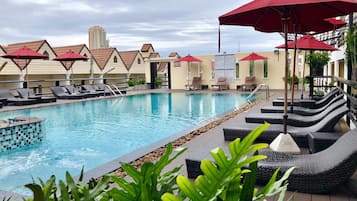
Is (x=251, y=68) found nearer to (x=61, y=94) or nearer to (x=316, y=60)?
(x=316, y=60)

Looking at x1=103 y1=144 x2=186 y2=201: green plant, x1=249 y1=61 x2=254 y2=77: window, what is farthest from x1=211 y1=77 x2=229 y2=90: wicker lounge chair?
x1=103 y1=144 x2=186 y2=201: green plant

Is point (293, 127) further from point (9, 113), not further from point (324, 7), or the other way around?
point (9, 113)

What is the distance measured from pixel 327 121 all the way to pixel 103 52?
2726cm

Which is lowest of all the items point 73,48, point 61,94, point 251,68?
point 61,94

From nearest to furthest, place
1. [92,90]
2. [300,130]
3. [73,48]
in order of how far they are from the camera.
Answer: [300,130]
[92,90]
[73,48]

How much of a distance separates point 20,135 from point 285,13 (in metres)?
6.28

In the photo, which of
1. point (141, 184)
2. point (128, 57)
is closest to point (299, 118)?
point (141, 184)

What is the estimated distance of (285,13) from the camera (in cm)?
441

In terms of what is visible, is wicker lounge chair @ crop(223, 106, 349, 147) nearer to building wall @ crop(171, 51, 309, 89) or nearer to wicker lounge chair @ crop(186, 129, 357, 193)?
wicker lounge chair @ crop(186, 129, 357, 193)

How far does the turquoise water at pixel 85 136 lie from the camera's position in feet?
18.7

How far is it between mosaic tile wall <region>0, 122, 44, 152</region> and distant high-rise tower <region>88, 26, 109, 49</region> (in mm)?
36369

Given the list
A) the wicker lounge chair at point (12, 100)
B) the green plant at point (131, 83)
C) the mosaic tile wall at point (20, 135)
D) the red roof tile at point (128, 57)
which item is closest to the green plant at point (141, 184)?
the mosaic tile wall at point (20, 135)

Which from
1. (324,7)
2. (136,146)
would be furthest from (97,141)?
(324,7)

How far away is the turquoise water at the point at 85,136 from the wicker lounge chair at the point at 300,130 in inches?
95.4
